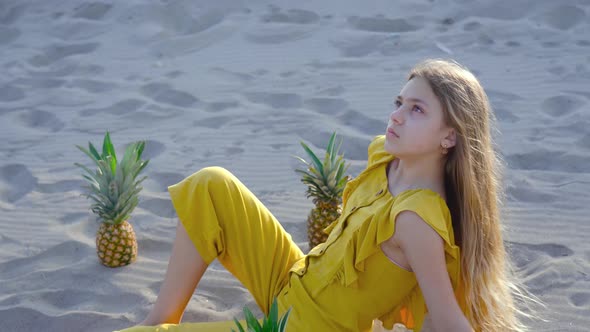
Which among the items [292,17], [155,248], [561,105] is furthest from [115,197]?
[292,17]

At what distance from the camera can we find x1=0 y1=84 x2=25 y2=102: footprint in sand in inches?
249

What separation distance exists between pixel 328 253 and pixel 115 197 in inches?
52.0

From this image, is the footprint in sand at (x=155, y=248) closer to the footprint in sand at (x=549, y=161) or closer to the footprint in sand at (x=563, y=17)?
the footprint in sand at (x=549, y=161)

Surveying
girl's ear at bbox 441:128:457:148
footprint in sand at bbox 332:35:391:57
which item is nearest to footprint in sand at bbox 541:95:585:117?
footprint in sand at bbox 332:35:391:57

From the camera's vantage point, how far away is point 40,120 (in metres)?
5.96

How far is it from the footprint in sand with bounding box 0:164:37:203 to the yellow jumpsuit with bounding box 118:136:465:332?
195cm

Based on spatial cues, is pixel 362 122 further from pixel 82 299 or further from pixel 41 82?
pixel 41 82

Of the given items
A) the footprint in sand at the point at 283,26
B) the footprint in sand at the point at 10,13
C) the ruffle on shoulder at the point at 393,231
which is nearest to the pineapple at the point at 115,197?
the ruffle on shoulder at the point at 393,231

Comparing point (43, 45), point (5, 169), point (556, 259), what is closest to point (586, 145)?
point (556, 259)

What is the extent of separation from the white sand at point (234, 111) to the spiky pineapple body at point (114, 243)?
0.23 ft

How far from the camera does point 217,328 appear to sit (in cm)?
310

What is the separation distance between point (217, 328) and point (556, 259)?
1.75 meters

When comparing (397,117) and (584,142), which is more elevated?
(397,117)

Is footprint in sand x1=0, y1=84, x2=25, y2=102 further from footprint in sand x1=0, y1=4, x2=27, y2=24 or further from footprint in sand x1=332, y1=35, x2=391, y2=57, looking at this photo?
footprint in sand x1=332, y1=35, x2=391, y2=57
